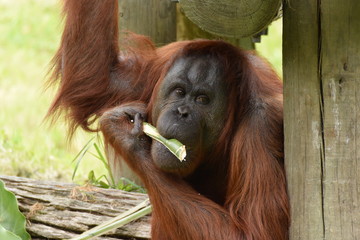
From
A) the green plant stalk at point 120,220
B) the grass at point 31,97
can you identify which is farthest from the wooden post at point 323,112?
the grass at point 31,97

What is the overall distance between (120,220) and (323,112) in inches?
57.7

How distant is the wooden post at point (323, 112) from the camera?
10.7ft

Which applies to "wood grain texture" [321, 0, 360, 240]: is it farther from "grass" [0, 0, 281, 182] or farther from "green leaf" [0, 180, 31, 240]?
"grass" [0, 0, 281, 182]

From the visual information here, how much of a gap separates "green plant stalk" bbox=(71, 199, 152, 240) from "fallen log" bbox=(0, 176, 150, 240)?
84mm

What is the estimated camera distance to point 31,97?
9.30 meters

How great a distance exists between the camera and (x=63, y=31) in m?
4.52

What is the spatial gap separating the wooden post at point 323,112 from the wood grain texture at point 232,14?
0.85 feet

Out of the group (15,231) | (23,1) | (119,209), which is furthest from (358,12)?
(23,1)

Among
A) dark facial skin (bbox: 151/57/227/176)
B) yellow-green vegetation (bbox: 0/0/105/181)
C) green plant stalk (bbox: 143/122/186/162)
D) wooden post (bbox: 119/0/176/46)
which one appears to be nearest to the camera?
green plant stalk (bbox: 143/122/186/162)

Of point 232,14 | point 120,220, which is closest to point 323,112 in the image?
point 232,14

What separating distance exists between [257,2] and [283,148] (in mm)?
933

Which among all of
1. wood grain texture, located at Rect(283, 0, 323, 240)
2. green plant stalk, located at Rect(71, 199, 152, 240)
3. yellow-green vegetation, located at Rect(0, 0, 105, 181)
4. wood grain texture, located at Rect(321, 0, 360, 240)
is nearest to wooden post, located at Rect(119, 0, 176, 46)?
yellow-green vegetation, located at Rect(0, 0, 105, 181)

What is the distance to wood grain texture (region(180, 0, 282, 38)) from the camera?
3.09 m

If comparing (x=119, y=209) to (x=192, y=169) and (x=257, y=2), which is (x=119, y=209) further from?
(x=257, y=2)
